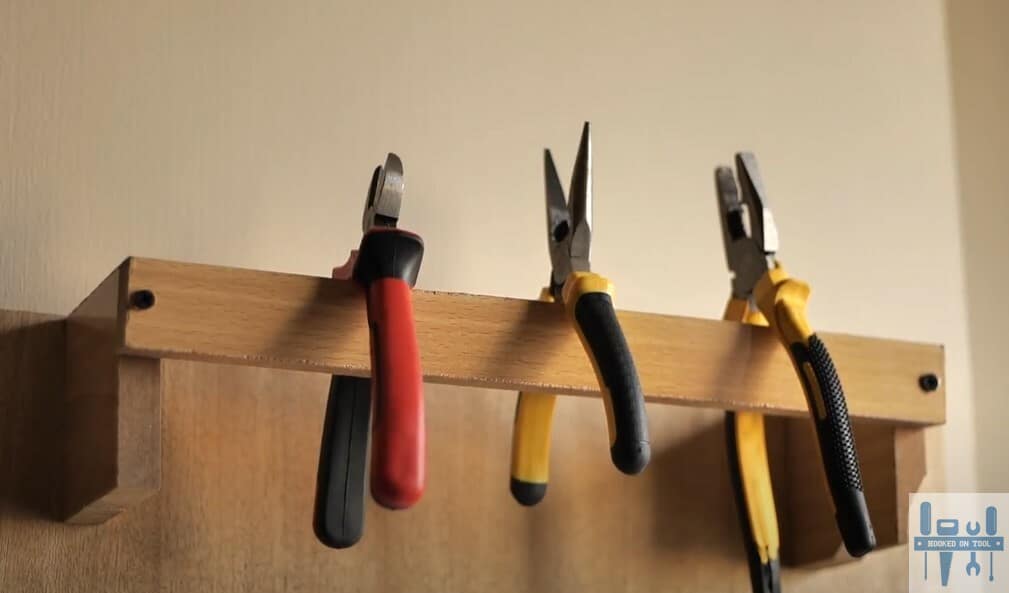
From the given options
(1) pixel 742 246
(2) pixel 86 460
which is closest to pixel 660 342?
(1) pixel 742 246

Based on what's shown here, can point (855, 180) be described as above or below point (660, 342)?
above

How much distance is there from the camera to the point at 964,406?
3.10 feet

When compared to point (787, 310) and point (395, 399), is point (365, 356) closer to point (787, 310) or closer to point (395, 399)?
point (395, 399)

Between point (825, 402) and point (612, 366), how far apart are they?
13 cm

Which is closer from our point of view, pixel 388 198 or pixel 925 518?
pixel 388 198

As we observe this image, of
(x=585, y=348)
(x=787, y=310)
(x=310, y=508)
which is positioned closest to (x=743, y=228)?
(x=787, y=310)

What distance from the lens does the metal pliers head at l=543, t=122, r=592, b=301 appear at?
0.66 metres

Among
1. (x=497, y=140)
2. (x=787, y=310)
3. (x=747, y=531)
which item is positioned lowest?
(x=747, y=531)

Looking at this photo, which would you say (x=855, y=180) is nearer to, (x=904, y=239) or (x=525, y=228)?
(x=904, y=239)

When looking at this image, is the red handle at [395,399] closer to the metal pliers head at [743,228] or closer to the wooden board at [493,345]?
the wooden board at [493,345]

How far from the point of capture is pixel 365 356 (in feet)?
1.97

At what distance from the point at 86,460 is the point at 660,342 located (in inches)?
11.2

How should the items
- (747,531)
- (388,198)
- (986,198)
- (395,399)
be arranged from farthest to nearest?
(986,198) < (747,531) < (388,198) < (395,399)

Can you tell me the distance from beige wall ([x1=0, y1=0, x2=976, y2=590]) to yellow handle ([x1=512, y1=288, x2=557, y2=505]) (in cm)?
8
